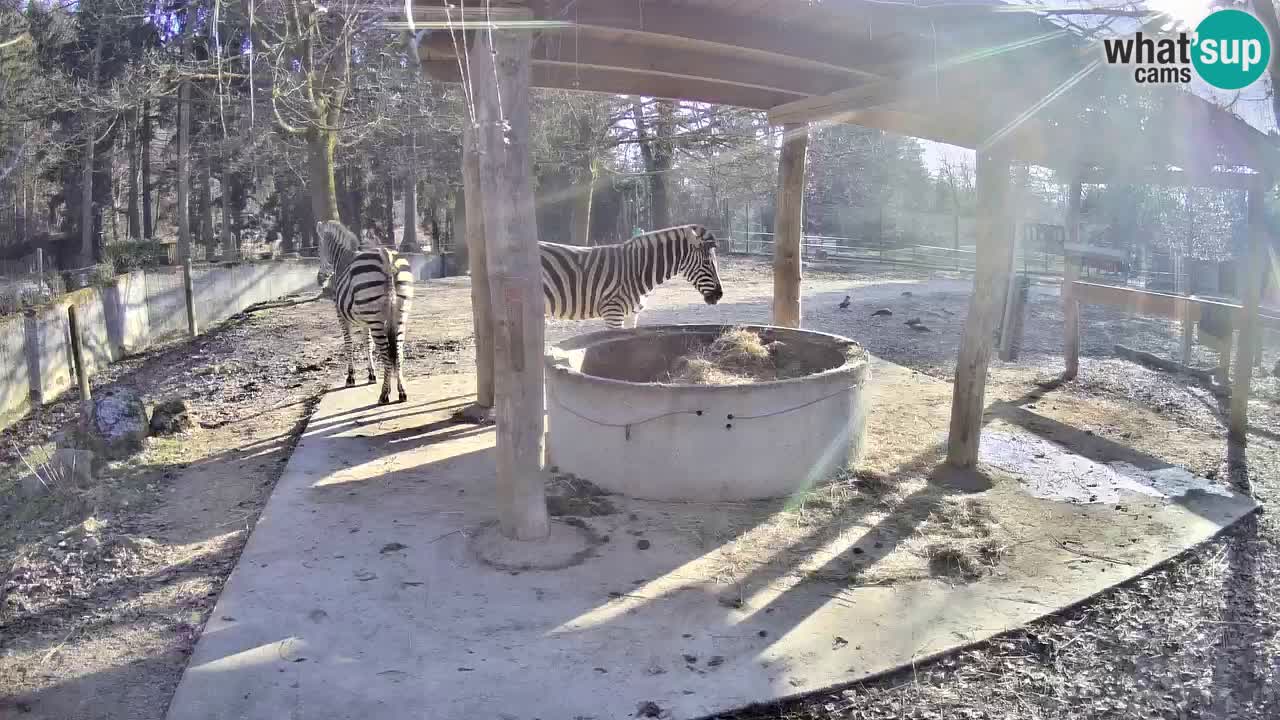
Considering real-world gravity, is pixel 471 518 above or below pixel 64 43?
below

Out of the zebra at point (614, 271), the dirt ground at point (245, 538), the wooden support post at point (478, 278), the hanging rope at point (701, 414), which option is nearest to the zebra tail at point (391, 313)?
the dirt ground at point (245, 538)

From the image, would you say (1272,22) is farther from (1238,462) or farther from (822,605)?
(822,605)

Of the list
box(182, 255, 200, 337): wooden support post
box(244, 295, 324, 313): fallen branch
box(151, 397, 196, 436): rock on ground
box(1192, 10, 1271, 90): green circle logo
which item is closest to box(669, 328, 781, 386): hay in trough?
box(1192, 10, 1271, 90): green circle logo

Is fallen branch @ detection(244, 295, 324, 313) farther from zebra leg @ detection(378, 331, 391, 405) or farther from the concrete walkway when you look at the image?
the concrete walkway

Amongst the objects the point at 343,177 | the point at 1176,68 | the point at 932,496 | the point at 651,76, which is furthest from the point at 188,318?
the point at 343,177

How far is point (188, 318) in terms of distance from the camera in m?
14.8

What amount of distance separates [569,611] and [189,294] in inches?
511

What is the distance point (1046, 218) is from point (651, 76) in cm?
2734

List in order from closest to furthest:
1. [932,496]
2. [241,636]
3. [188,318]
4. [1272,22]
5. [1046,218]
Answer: [241,636] → [1272,22] → [932,496] → [188,318] → [1046,218]

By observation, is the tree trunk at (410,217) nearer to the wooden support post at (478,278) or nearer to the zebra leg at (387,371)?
the zebra leg at (387,371)

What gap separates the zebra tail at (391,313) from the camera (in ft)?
A: 27.1

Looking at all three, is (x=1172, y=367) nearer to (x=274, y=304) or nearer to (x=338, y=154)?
(x=274, y=304)

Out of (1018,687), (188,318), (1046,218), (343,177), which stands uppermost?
(343,177)

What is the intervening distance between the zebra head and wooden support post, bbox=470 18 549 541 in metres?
5.41
